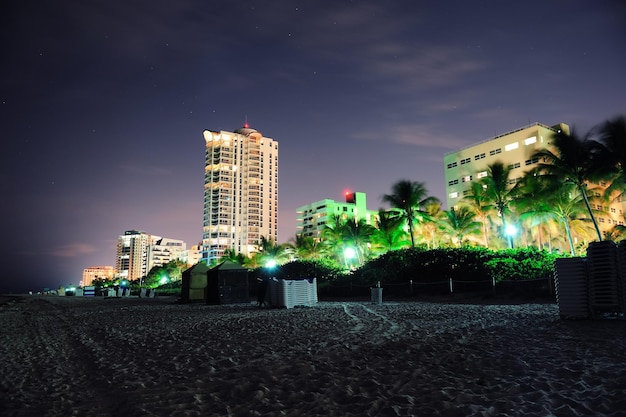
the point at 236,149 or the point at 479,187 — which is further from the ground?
the point at 236,149

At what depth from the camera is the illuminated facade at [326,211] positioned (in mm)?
135375

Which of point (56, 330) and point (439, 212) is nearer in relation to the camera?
point (56, 330)

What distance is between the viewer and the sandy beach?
Answer: 373 cm

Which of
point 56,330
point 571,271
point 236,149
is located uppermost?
point 236,149

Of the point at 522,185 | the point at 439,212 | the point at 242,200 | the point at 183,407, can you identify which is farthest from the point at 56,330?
the point at 242,200

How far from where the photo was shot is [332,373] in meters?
4.92

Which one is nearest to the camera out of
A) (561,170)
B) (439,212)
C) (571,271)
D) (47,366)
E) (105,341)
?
(47,366)

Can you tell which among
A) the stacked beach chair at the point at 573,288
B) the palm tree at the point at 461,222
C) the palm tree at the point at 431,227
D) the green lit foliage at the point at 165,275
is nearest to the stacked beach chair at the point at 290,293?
the stacked beach chair at the point at 573,288

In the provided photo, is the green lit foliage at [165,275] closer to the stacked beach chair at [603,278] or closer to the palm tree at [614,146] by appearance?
the palm tree at [614,146]

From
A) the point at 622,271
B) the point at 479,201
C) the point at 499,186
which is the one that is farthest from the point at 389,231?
the point at 622,271

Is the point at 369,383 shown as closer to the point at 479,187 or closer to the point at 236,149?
the point at 479,187

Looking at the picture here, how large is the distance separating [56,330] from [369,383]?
10421 mm

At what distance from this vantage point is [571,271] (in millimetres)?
9461

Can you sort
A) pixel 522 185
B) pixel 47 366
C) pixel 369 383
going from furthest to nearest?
pixel 522 185 < pixel 47 366 < pixel 369 383
